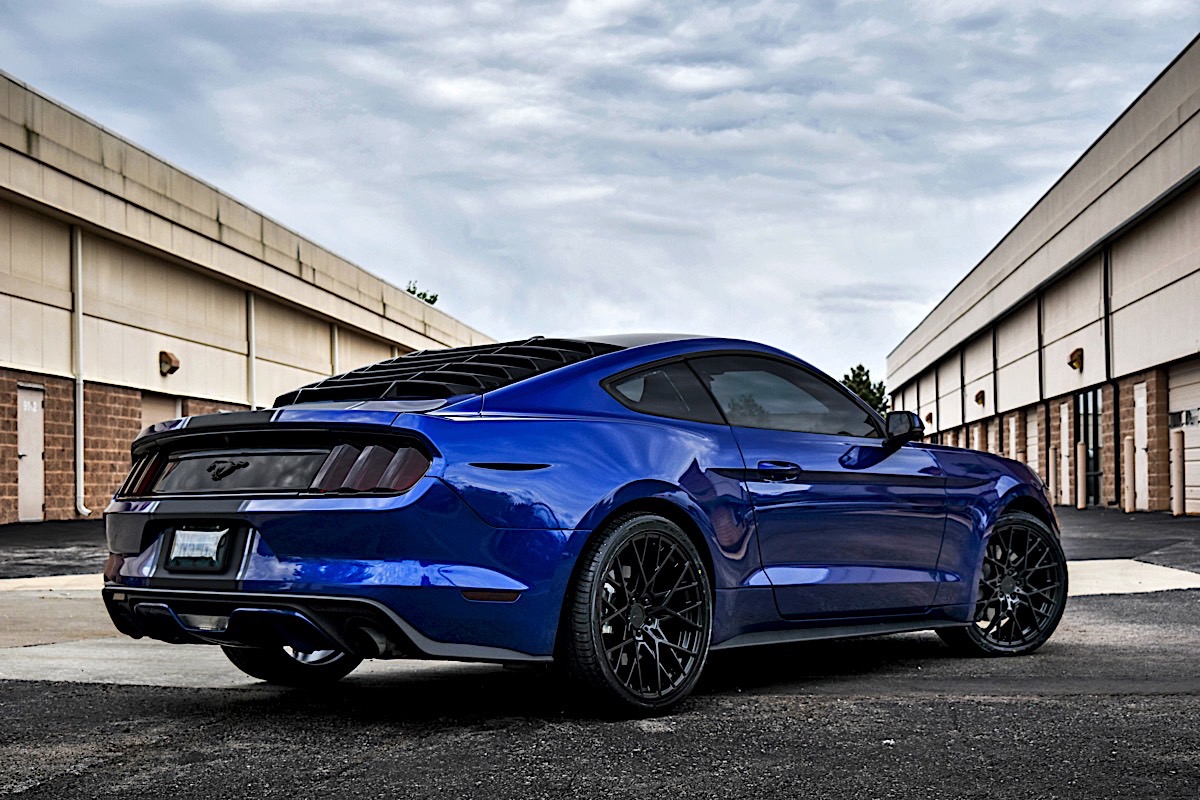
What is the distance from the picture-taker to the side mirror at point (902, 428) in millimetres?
6016

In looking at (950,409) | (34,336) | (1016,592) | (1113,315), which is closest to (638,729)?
(1016,592)

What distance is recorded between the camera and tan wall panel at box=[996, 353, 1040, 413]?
3766 cm

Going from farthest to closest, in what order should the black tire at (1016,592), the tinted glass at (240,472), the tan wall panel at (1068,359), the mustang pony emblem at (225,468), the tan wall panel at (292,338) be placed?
the tan wall panel at (292,338), the tan wall panel at (1068,359), the black tire at (1016,592), the mustang pony emblem at (225,468), the tinted glass at (240,472)

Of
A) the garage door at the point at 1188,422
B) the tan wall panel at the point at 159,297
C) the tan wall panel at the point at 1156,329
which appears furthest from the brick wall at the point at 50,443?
the garage door at the point at 1188,422

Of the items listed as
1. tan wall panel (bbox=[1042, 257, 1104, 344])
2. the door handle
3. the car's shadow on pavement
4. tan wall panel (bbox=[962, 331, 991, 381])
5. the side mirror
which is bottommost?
the car's shadow on pavement

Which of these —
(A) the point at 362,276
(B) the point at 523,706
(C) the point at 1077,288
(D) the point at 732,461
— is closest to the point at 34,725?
(B) the point at 523,706

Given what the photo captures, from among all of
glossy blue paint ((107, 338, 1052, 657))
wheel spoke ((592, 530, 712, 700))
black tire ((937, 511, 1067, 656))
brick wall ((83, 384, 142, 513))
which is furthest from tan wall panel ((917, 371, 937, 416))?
wheel spoke ((592, 530, 712, 700))

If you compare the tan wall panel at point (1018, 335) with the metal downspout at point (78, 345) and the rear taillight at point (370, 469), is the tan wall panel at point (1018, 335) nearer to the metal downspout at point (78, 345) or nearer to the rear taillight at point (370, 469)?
the metal downspout at point (78, 345)

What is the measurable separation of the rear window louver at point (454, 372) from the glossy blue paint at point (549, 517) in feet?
0.45

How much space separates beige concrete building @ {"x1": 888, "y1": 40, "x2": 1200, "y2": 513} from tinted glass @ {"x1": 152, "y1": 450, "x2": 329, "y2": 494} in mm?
20776

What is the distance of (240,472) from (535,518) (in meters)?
1.02

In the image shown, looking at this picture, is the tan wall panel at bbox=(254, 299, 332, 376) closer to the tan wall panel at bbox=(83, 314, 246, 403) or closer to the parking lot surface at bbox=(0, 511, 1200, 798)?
the tan wall panel at bbox=(83, 314, 246, 403)

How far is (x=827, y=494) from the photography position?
5.59 meters

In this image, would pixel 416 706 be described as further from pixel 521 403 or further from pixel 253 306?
pixel 253 306
